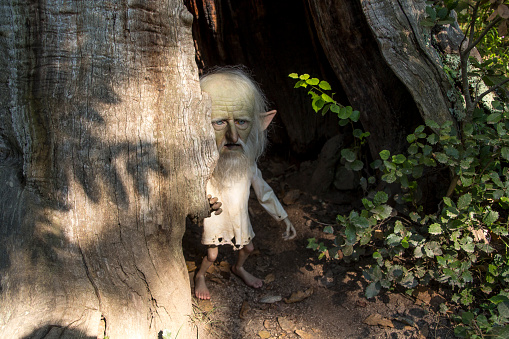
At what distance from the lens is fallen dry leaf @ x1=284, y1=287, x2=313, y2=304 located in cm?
290

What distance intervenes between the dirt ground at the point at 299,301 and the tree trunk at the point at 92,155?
0.85 metres

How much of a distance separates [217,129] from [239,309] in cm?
132

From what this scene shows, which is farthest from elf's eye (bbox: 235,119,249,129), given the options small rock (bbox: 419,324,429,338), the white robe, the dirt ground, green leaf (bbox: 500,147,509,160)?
small rock (bbox: 419,324,429,338)

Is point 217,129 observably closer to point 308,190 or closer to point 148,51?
point 148,51

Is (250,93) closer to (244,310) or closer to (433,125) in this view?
(433,125)

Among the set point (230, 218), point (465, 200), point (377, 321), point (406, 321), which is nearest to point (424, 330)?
point (406, 321)

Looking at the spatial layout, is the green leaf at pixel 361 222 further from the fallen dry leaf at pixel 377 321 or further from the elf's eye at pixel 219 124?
the elf's eye at pixel 219 124

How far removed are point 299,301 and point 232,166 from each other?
1147mm

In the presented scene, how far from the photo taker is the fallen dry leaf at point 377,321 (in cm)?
264

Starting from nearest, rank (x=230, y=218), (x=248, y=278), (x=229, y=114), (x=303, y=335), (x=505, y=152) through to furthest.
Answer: (x=505, y=152) → (x=229, y=114) → (x=303, y=335) → (x=230, y=218) → (x=248, y=278)

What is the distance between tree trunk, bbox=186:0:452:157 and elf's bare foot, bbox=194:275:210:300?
1751 millimetres

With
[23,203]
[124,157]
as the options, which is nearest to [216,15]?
[124,157]

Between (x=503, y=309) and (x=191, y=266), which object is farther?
(x=191, y=266)

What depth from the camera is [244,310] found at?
9.23 ft
